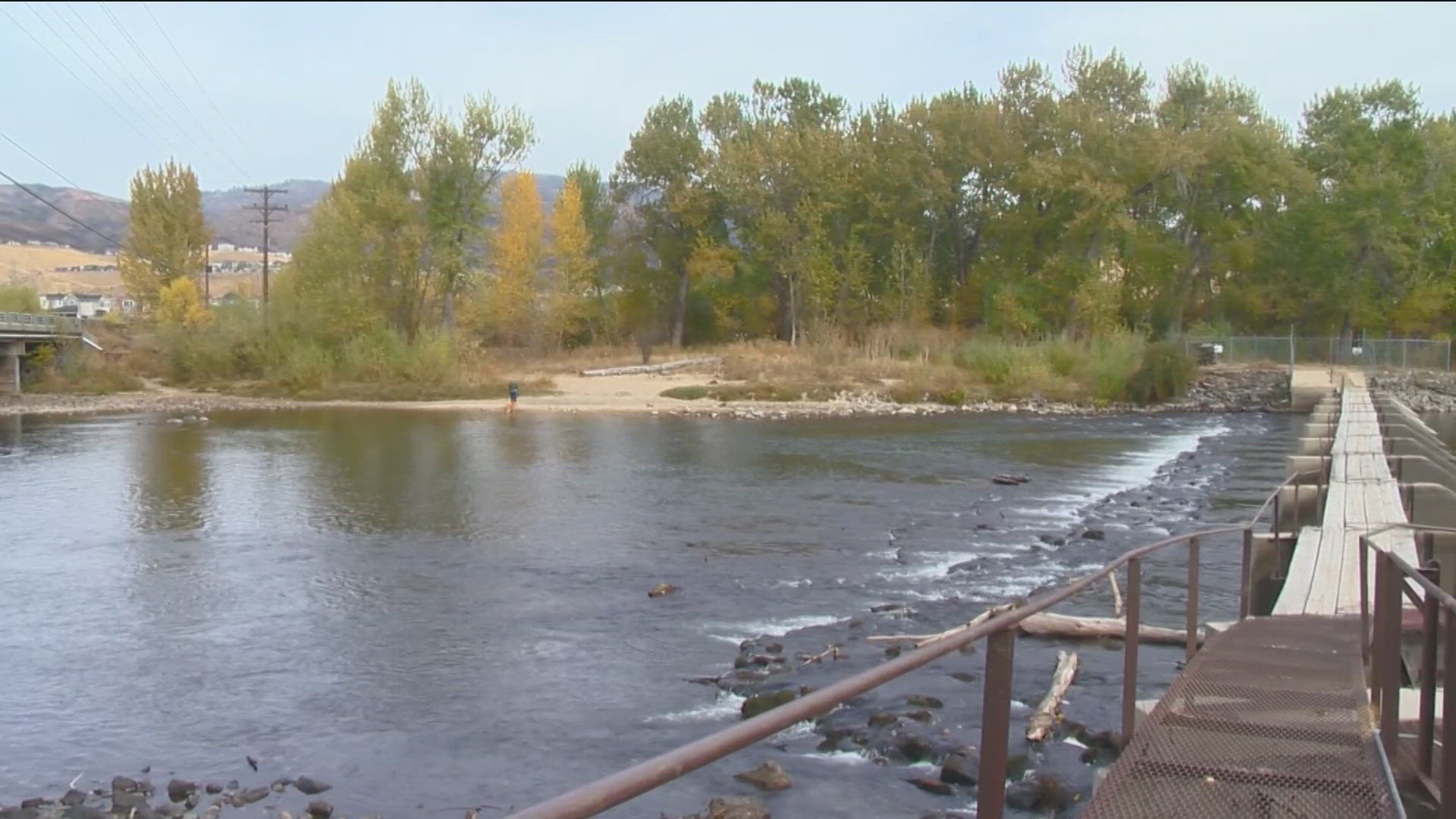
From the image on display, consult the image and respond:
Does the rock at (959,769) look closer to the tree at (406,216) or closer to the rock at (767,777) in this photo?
the rock at (767,777)

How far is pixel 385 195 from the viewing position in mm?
54156

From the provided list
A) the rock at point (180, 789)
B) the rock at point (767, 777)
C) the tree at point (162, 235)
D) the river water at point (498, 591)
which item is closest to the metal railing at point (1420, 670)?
the river water at point (498, 591)

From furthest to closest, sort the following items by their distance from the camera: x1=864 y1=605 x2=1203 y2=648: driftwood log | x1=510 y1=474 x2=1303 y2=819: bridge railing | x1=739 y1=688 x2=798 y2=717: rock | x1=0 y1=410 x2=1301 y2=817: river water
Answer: x1=864 y1=605 x2=1203 y2=648: driftwood log
x1=739 y1=688 x2=798 y2=717: rock
x1=0 y1=410 x2=1301 y2=817: river water
x1=510 y1=474 x2=1303 y2=819: bridge railing

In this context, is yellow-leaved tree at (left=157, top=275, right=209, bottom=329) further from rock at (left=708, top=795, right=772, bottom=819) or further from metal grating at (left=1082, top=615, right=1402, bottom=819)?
metal grating at (left=1082, top=615, right=1402, bottom=819)

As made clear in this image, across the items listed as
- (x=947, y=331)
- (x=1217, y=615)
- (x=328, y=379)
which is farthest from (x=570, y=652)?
(x=947, y=331)

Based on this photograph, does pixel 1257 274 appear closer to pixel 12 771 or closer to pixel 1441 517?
pixel 1441 517

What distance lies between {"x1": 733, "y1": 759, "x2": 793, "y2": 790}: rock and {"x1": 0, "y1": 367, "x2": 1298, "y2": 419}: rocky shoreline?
34283 mm

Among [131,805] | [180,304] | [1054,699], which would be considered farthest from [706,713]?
[180,304]

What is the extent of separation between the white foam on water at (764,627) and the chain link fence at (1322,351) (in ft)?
143

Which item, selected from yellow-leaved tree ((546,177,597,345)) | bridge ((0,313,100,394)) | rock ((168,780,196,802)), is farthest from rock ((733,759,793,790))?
yellow-leaved tree ((546,177,597,345))

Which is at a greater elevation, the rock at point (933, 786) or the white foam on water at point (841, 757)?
the rock at point (933, 786)

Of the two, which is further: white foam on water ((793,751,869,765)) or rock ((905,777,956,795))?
white foam on water ((793,751,869,765))

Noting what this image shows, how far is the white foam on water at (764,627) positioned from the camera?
12.5 meters

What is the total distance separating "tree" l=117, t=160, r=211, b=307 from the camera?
77.0 meters
